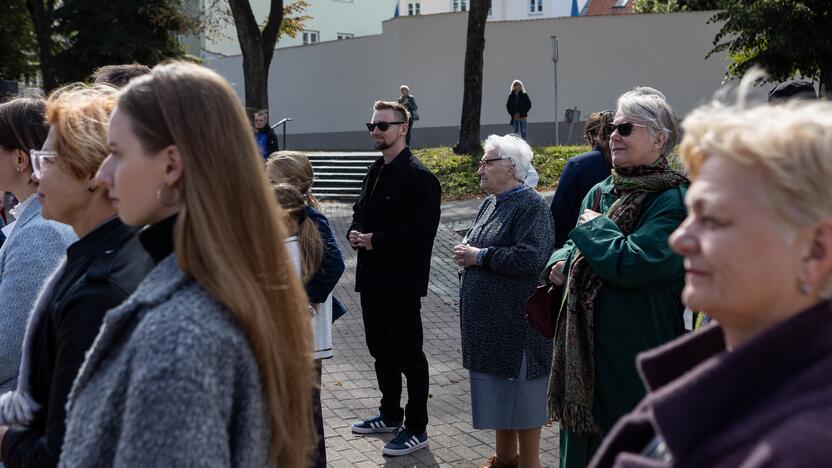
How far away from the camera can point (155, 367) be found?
163 centimetres

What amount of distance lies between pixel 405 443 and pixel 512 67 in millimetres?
23249

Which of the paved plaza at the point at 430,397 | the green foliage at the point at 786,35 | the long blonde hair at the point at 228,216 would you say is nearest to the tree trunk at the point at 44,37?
the paved plaza at the point at 430,397

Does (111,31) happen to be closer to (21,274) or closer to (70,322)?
(21,274)

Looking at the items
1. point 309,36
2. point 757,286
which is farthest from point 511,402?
point 309,36

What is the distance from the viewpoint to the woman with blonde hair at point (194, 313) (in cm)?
165

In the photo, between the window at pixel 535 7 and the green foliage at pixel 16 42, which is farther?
the window at pixel 535 7

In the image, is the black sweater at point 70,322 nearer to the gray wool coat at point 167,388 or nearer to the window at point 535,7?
the gray wool coat at point 167,388

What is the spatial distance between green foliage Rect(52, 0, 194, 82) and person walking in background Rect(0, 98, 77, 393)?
961 inches

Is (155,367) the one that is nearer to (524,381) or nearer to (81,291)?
(81,291)

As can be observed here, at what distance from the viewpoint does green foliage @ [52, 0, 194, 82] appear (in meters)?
26.3

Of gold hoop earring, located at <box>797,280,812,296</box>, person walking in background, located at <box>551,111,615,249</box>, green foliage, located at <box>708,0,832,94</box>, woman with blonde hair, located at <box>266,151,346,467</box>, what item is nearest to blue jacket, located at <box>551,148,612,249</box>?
person walking in background, located at <box>551,111,615,249</box>

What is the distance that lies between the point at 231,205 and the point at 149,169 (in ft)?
0.68

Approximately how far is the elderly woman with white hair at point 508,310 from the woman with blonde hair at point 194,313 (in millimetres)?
2921

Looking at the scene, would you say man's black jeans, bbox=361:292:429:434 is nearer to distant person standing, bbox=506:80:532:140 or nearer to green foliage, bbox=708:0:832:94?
green foliage, bbox=708:0:832:94
